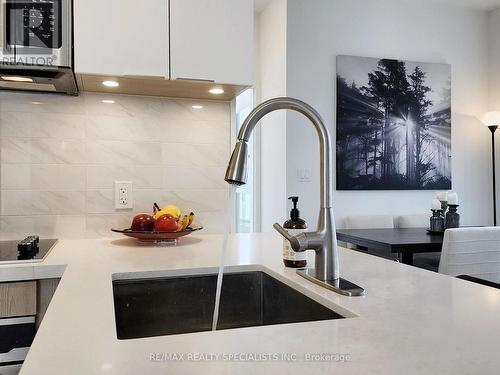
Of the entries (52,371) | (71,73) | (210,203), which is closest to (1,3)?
(71,73)

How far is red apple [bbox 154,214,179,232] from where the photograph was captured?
1.75 metres

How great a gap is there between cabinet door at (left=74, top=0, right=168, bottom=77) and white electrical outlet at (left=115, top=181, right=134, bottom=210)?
53 cm

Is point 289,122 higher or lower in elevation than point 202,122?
higher

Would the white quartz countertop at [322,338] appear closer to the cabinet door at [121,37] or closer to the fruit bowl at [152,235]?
the fruit bowl at [152,235]

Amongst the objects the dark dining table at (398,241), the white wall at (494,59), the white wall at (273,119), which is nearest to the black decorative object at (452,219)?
the dark dining table at (398,241)

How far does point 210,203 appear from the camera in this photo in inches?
82.4

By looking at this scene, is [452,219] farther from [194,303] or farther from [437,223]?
[194,303]

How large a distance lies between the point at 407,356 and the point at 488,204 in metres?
4.45

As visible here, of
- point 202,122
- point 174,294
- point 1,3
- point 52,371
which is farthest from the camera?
point 202,122

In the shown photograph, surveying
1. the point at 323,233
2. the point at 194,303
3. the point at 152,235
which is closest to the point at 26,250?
the point at 152,235

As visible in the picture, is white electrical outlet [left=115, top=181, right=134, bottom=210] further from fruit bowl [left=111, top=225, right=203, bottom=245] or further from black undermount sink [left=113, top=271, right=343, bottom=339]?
black undermount sink [left=113, top=271, right=343, bottom=339]

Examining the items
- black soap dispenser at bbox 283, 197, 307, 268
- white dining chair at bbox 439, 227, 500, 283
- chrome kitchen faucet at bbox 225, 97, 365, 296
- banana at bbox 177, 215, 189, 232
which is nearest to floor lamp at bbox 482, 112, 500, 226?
white dining chair at bbox 439, 227, 500, 283

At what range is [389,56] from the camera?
4.12 metres

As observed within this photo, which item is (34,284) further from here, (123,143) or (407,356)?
(407,356)
